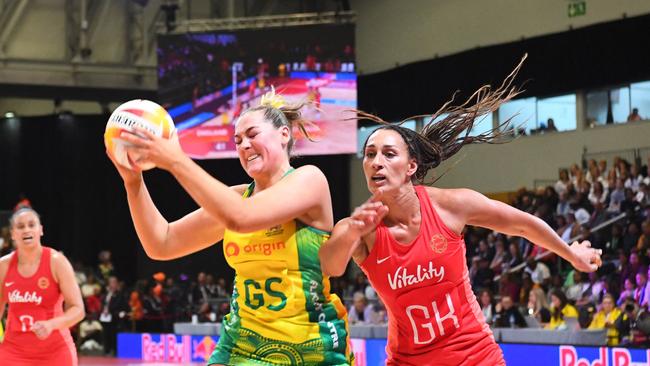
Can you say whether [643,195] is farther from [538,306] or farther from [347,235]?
[347,235]

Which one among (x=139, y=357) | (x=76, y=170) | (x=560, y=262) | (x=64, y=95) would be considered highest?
(x=64, y=95)

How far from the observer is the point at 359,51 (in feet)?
80.5

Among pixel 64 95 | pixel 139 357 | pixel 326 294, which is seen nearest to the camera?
pixel 326 294

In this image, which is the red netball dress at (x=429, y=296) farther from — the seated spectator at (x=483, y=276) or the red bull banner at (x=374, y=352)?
the seated spectator at (x=483, y=276)

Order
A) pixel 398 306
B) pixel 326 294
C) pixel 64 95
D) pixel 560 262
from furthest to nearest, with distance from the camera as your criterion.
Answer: pixel 64 95 < pixel 560 262 < pixel 398 306 < pixel 326 294

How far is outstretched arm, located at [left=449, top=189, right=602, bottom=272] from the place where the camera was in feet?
14.8

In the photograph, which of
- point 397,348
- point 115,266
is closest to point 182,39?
point 115,266

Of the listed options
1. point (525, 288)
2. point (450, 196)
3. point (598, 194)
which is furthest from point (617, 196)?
point (450, 196)

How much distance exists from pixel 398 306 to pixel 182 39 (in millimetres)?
16432

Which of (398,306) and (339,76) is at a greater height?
(339,76)

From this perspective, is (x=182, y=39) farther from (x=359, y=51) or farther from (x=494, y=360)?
(x=494, y=360)

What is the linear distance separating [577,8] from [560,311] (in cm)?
828

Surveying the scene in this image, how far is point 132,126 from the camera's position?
339 cm

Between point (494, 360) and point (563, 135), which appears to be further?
point (563, 135)
